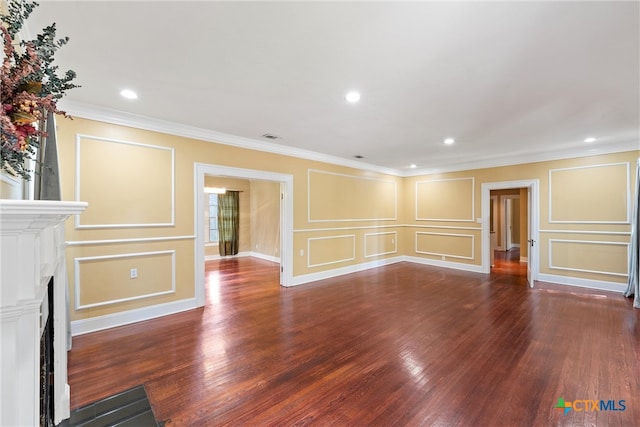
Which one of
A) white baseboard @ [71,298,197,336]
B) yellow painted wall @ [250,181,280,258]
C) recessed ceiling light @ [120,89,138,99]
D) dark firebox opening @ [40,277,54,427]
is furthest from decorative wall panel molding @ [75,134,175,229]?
yellow painted wall @ [250,181,280,258]

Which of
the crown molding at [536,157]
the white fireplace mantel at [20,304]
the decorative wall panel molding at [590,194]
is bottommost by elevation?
the white fireplace mantel at [20,304]

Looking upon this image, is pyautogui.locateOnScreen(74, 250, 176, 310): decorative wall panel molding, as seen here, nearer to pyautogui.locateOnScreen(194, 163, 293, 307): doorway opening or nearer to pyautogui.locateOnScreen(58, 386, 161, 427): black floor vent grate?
pyautogui.locateOnScreen(194, 163, 293, 307): doorway opening

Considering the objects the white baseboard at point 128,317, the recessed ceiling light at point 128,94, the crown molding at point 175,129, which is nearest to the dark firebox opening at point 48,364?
the white baseboard at point 128,317

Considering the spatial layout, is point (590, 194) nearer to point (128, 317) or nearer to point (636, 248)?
point (636, 248)

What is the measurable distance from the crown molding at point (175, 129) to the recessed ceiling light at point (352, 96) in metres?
2.07

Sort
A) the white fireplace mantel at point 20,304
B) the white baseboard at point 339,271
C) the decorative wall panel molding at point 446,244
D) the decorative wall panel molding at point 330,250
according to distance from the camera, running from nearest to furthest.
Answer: the white fireplace mantel at point 20,304 < the white baseboard at point 339,271 < the decorative wall panel molding at point 330,250 < the decorative wall panel molding at point 446,244

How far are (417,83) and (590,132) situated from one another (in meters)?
3.36

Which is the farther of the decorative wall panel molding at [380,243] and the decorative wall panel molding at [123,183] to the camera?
the decorative wall panel molding at [380,243]

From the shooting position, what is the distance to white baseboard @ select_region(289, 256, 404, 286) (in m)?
5.10

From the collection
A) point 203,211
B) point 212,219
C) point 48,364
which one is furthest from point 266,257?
point 48,364

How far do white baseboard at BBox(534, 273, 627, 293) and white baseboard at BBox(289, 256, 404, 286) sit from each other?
3.07 meters

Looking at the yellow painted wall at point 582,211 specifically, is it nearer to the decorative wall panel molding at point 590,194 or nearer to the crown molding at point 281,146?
the decorative wall panel molding at point 590,194

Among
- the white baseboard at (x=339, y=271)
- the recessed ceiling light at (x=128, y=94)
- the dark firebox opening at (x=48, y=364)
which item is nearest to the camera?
the dark firebox opening at (x=48, y=364)

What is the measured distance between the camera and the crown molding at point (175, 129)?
2971 millimetres
